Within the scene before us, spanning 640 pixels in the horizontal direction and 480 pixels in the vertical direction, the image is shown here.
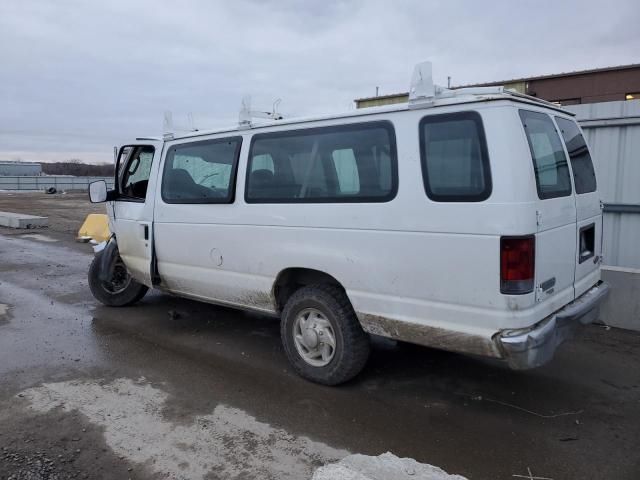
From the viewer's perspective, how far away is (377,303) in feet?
12.6

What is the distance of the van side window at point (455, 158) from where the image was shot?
3318 millimetres

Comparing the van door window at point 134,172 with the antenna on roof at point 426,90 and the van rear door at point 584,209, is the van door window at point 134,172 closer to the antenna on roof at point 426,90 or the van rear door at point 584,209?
the antenna on roof at point 426,90

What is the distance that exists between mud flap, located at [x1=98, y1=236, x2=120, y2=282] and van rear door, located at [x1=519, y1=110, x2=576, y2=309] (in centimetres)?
512

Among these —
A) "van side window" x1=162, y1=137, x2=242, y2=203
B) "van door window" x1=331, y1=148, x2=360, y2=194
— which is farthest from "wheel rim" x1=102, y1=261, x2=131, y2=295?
"van door window" x1=331, y1=148, x2=360, y2=194

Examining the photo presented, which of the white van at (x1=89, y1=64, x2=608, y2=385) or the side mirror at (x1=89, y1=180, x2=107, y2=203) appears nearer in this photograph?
the white van at (x1=89, y1=64, x2=608, y2=385)

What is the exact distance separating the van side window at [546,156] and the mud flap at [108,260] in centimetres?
511

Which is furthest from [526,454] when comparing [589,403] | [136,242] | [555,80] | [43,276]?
[555,80]

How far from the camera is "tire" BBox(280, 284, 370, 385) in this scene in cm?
411

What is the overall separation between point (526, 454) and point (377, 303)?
4.52 ft

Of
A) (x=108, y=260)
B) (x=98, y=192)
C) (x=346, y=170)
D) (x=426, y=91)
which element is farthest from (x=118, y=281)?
(x=426, y=91)

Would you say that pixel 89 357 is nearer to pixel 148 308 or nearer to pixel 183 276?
pixel 183 276

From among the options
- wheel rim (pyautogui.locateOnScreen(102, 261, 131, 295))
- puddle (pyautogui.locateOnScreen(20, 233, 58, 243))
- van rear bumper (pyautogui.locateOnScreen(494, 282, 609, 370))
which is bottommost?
puddle (pyautogui.locateOnScreen(20, 233, 58, 243))

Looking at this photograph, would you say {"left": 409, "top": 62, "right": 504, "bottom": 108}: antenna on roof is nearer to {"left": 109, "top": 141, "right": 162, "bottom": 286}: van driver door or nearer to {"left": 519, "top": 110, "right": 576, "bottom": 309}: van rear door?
{"left": 519, "top": 110, "right": 576, "bottom": 309}: van rear door

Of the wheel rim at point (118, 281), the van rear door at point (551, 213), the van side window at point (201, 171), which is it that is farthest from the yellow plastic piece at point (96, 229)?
the van rear door at point (551, 213)
